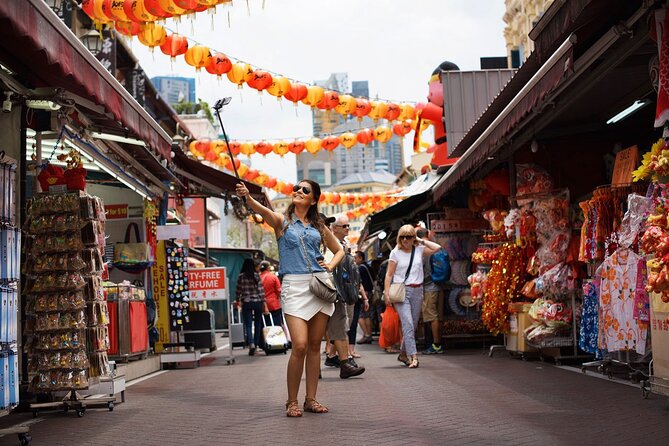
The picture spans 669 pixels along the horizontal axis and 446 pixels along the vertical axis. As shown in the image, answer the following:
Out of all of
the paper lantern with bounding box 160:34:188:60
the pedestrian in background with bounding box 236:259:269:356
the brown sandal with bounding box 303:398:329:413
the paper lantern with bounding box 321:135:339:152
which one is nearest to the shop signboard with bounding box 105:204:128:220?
the paper lantern with bounding box 160:34:188:60

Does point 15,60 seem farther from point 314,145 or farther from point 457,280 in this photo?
point 314,145

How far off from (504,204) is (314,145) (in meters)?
10.8

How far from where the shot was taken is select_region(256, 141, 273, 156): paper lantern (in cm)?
2575

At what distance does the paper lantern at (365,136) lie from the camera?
24766mm

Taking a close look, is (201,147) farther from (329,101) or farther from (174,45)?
(174,45)

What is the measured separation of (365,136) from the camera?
24922mm

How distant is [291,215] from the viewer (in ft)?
27.0

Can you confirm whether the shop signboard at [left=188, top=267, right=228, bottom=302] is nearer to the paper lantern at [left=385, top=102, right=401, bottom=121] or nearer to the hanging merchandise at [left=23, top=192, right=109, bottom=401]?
the paper lantern at [left=385, top=102, right=401, bottom=121]

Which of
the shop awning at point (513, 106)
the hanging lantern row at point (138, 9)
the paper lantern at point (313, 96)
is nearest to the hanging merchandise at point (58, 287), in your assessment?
the hanging lantern row at point (138, 9)

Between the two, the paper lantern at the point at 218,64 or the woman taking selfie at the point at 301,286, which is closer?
the woman taking selfie at the point at 301,286

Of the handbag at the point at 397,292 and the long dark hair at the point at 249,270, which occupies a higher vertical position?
the long dark hair at the point at 249,270

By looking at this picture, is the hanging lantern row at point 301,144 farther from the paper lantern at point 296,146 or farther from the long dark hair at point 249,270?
the long dark hair at point 249,270

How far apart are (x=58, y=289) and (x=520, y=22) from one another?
116ft

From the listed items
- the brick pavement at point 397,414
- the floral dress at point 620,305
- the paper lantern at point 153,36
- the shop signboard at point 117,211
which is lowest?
the brick pavement at point 397,414
